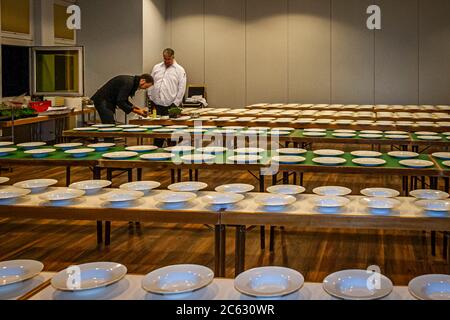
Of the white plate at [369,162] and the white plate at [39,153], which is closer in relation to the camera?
the white plate at [369,162]

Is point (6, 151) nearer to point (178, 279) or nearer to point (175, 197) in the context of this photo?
point (175, 197)

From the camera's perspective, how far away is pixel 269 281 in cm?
190

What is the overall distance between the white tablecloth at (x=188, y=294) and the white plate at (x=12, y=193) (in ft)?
4.51

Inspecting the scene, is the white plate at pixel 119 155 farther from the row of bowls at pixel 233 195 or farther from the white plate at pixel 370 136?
the white plate at pixel 370 136

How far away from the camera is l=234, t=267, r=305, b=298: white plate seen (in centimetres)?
181

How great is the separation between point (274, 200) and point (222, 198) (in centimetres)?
28

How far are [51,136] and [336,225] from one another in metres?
8.07

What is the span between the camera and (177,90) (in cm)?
908

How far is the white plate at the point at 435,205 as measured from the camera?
2.84 metres

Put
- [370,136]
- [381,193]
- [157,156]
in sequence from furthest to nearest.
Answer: [370,136]
[157,156]
[381,193]

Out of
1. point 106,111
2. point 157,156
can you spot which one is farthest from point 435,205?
point 106,111

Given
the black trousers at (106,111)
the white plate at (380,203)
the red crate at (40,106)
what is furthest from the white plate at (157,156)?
the red crate at (40,106)
